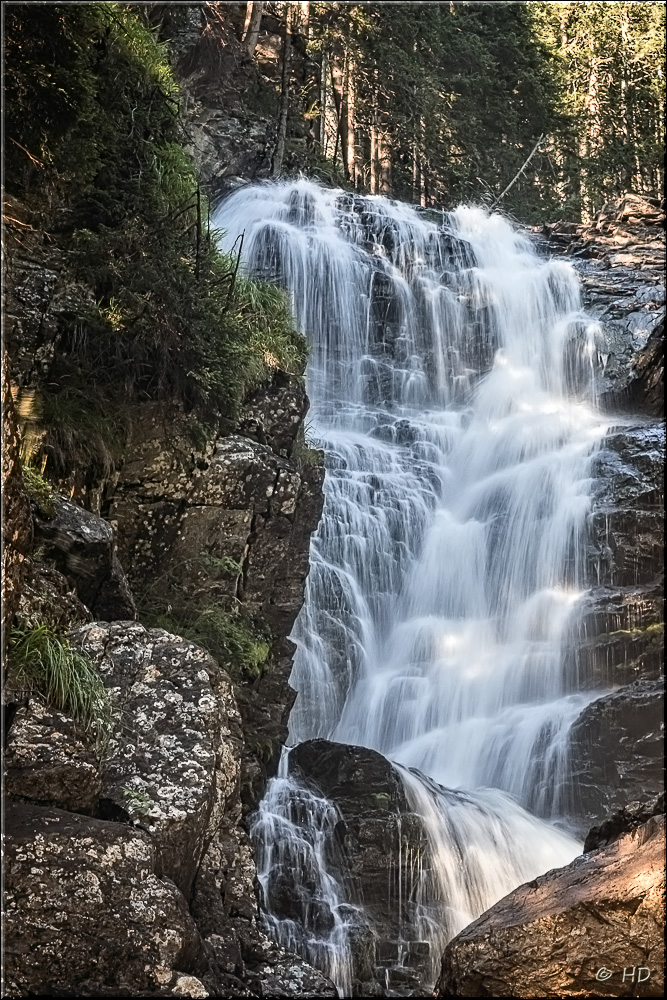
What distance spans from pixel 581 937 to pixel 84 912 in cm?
253

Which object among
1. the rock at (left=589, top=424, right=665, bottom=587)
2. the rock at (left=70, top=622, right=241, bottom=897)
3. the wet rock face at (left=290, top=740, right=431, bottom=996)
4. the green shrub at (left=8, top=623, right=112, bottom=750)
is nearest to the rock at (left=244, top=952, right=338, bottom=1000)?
the rock at (left=70, top=622, right=241, bottom=897)

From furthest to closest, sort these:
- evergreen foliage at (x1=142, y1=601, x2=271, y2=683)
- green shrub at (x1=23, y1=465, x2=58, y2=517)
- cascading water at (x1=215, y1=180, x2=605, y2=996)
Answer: cascading water at (x1=215, y1=180, x2=605, y2=996), evergreen foliage at (x1=142, y1=601, x2=271, y2=683), green shrub at (x1=23, y1=465, x2=58, y2=517)

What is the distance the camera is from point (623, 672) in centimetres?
1213

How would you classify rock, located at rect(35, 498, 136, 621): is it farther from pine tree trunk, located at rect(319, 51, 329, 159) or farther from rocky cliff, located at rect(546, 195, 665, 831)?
pine tree trunk, located at rect(319, 51, 329, 159)

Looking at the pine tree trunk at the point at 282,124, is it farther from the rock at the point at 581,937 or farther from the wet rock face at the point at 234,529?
the rock at the point at 581,937

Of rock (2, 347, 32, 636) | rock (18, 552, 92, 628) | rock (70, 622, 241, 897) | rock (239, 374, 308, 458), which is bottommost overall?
rock (70, 622, 241, 897)

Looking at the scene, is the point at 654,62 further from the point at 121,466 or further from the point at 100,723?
the point at 100,723

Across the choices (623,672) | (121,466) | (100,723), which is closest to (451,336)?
(623,672)

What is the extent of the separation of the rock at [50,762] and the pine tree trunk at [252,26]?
2113 centimetres

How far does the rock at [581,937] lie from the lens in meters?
4.92

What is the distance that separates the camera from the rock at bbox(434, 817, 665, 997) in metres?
4.92

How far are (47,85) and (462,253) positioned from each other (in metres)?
13.3

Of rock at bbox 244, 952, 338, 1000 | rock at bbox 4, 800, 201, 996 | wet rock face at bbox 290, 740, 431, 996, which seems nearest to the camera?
rock at bbox 4, 800, 201, 996

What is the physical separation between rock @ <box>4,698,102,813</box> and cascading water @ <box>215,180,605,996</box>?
2.99 m
